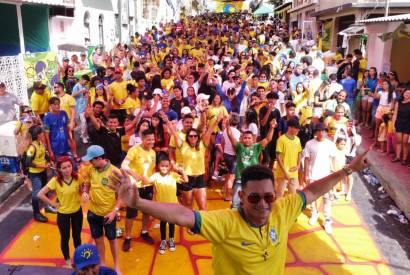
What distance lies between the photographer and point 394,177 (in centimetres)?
715

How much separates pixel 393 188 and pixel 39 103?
6.95 m

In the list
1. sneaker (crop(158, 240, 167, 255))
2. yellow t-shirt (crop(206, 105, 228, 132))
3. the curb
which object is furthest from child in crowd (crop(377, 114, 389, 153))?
sneaker (crop(158, 240, 167, 255))

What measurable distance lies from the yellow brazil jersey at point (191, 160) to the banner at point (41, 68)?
7.49 meters

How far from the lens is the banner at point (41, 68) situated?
11.4 m

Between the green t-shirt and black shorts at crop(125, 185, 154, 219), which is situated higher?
the green t-shirt

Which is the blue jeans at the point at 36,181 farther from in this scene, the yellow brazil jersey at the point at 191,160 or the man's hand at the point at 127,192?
the man's hand at the point at 127,192

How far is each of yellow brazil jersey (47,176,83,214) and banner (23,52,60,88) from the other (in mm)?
7734

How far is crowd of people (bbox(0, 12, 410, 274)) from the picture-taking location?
14.1 feet

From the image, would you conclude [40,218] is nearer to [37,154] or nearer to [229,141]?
[37,154]

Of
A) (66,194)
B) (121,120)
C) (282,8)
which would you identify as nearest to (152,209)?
(66,194)

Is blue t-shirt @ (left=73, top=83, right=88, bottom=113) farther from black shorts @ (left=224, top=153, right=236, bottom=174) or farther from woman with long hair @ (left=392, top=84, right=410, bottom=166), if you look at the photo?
woman with long hair @ (left=392, top=84, right=410, bottom=166)

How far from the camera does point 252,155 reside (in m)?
5.41

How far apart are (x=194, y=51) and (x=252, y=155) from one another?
9.99 metres

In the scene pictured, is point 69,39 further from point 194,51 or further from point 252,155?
point 252,155
